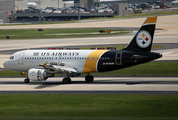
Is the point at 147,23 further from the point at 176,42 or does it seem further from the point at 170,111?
the point at 176,42

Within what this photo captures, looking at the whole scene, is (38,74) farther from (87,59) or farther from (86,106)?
(86,106)

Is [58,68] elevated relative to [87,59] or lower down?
lower down

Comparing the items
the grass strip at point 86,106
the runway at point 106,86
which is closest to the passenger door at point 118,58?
the runway at point 106,86

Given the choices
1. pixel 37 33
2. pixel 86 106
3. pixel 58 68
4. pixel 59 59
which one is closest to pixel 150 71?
pixel 59 59

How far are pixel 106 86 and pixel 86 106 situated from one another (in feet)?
34.4

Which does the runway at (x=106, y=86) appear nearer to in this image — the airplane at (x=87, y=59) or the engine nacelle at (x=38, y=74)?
the engine nacelle at (x=38, y=74)

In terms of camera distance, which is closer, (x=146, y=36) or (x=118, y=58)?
(x=146, y=36)

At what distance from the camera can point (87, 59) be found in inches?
1630

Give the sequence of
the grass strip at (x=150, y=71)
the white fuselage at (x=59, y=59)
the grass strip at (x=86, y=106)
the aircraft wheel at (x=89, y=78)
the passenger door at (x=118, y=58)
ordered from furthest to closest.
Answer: the grass strip at (x=150, y=71), the aircraft wheel at (x=89, y=78), the white fuselage at (x=59, y=59), the passenger door at (x=118, y=58), the grass strip at (x=86, y=106)

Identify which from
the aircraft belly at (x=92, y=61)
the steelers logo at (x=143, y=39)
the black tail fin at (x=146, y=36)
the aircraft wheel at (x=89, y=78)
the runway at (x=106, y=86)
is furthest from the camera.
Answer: the aircraft wheel at (x=89, y=78)

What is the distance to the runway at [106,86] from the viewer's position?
3462 centimetres

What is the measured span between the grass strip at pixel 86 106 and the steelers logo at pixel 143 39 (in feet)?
32.6

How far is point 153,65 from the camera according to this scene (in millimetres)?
55125

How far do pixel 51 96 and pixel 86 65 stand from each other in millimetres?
9682
